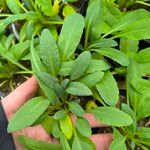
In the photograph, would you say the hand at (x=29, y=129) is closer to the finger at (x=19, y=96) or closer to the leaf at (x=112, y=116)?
the finger at (x=19, y=96)

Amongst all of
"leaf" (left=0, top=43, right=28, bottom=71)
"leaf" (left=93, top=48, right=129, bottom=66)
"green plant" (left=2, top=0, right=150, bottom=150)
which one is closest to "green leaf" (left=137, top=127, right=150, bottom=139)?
"green plant" (left=2, top=0, right=150, bottom=150)

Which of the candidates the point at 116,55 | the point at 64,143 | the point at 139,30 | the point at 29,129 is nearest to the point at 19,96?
the point at 29,129

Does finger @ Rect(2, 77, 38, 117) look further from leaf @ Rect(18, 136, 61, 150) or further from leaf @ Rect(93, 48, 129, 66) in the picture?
leaf @ Rect(93, 48, 129, 66)

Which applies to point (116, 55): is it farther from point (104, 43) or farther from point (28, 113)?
point (28, 113)

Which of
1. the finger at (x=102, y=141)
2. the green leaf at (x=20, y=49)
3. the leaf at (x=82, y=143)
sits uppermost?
the green leaf at (x=20, y=49)

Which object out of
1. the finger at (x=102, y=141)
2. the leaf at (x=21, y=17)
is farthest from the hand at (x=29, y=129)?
the leaf at (x=21, y=17)
